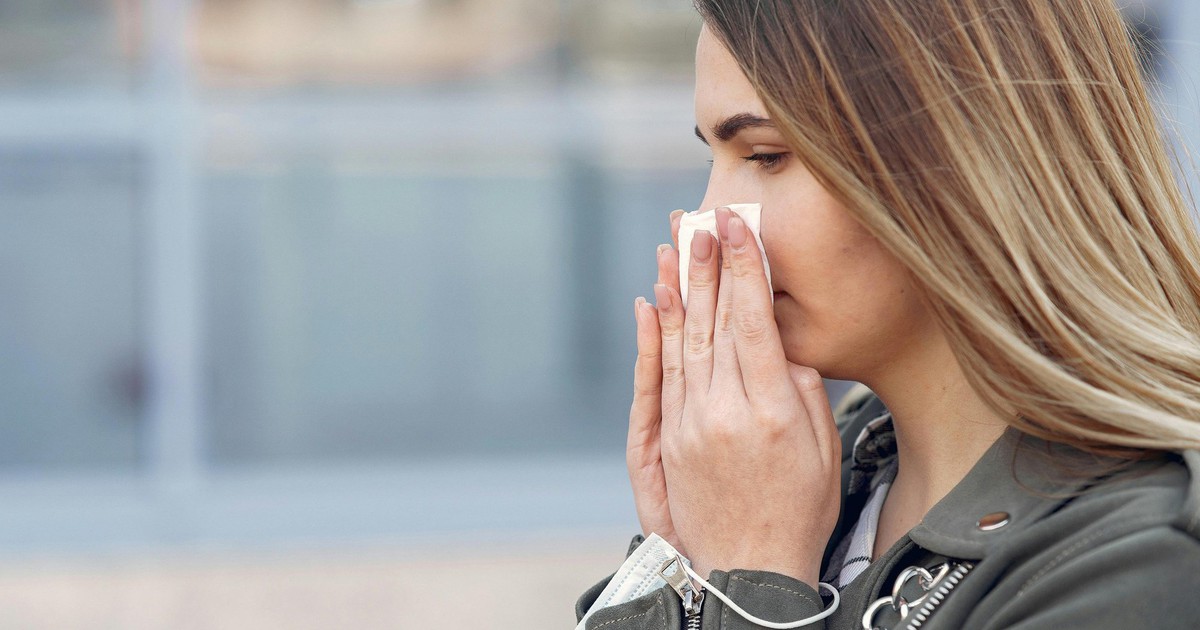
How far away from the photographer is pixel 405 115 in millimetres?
4797

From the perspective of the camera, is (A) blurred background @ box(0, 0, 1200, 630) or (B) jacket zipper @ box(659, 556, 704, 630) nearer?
(B) jacket zipper @ box(659, 556, 704, 630)

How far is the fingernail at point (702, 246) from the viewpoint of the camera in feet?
5.64

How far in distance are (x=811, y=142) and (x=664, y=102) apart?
339cm

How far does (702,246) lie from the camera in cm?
172

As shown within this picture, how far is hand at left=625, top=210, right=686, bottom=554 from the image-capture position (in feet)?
5.99

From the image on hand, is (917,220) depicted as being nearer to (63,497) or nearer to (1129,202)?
(1129,202)

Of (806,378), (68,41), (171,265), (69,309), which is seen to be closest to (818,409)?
(806,378)

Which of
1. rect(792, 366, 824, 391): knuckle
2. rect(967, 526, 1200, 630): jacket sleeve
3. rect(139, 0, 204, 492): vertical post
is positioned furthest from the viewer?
rect(139, 0, 204, 492): vertical post

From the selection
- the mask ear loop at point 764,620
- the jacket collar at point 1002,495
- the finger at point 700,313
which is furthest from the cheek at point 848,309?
the mask ear loop at point 764,620

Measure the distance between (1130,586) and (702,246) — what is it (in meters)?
0.74

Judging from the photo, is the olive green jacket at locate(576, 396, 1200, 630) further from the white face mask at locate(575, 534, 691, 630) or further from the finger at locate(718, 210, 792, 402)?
the finger at locate(718, 210, 792, 402)

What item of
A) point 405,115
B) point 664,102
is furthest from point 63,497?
point 664,102

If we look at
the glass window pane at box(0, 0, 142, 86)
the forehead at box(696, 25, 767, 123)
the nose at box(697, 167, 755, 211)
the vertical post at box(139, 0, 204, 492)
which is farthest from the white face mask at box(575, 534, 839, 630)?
the glass window pane at box(0, 0, 142, 86)

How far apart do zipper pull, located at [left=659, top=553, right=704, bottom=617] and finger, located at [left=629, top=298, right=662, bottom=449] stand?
295 millimetres
